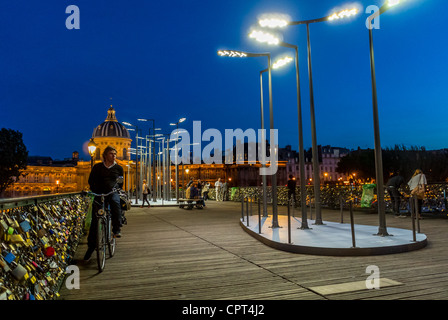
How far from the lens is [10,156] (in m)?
83.1

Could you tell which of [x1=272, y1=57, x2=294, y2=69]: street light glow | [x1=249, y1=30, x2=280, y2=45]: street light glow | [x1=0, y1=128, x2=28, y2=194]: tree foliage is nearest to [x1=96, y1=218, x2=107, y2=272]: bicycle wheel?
[x1=249, y1=30, x2=280, y2=45]: street light glow

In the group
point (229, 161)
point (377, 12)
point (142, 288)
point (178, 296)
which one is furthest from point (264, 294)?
point (229, 161)

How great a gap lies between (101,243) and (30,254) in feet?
9.87

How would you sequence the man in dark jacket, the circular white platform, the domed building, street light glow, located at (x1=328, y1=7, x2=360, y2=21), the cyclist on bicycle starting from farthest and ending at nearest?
the domed building, the man in dark jacket, street light glow, located at (x1=328, y1=7, x2=360, y2=21), the circular white platform, the cyclist on bicycle

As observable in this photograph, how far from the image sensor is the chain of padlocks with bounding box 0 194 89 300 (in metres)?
3.12

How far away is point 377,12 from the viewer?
9312 mm

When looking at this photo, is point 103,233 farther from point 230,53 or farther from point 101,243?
point 230,53

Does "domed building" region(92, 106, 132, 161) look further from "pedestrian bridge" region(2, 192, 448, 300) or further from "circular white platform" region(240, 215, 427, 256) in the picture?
"pedestrian bridge" region(2, 192, 448, 300)

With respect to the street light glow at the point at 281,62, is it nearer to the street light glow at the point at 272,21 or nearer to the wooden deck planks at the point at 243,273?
the street light glow at the point at 272,21

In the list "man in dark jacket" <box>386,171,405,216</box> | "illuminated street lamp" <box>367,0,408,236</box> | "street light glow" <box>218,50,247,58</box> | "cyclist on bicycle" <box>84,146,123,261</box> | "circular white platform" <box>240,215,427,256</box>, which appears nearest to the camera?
"cyclist on bicycle" <box>84,146,123,261</box>

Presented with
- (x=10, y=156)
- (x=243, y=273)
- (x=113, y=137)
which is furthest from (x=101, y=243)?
(x=113, y=137)
